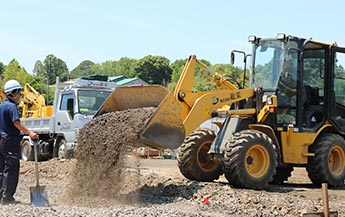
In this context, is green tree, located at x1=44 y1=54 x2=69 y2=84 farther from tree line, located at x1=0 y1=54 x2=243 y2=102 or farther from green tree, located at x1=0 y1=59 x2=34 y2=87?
green tree, located at x1=0 y1=59 x2=34 y2=87

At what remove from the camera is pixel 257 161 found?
37.4ft

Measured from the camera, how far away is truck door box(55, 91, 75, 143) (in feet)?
60.1

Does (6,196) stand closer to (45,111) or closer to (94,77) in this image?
(94,77)

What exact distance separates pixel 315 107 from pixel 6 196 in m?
6.99

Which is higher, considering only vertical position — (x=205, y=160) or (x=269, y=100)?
(x=269, y=100)

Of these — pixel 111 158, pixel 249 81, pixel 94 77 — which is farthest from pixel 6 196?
pixel 94 77

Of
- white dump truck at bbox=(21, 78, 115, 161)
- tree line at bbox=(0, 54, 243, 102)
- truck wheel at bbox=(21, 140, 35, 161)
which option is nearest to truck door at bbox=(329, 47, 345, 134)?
white dump truck at bbox=(21, 78, 115, 161)

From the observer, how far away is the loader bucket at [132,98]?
11.1m

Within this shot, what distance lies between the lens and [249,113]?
39.7 ft

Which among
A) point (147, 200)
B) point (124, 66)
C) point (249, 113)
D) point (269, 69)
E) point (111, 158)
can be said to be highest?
point (124, 66)

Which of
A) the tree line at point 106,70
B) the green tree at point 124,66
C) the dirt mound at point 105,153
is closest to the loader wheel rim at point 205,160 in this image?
the dirt mound at point 105,153

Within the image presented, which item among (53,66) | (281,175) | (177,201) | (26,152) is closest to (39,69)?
(53,66)

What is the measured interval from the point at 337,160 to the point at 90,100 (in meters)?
8.41

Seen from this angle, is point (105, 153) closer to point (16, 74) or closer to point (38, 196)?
point (38, 196)
